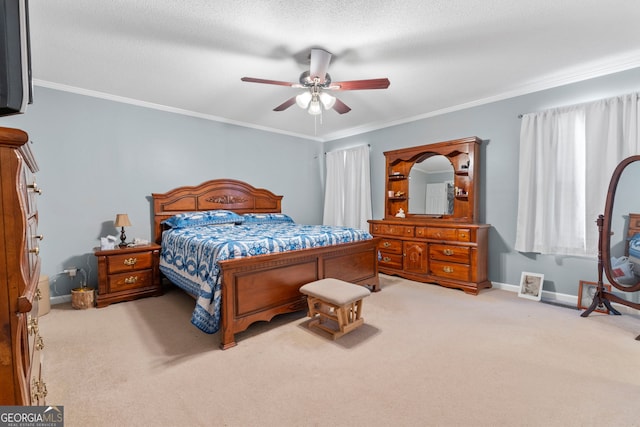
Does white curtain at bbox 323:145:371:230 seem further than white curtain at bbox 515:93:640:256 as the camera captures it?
Yes

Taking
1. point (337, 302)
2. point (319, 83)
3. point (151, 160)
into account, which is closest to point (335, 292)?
point (337, 302)

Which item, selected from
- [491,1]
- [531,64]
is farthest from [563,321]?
[491,1]

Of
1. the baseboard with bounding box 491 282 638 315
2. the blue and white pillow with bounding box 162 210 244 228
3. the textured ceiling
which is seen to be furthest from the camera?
the blue and white pillow with bounding box 162 210 244 228

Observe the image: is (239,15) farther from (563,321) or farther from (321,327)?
(563,321)

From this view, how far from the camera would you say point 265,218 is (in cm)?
494

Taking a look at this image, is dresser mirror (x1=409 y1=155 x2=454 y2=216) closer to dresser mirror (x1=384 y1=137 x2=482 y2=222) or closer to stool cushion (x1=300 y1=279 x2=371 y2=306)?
dresser mirror (x1=384 y1=137 x2=482 y2=222)

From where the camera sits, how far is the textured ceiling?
85.7 inches

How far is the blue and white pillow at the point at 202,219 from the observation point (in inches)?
157

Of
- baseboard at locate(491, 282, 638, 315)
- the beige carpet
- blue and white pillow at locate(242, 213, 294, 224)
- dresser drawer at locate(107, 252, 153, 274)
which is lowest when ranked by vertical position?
the beige carpet

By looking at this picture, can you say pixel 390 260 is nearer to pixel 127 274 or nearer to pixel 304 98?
Answer: pixel 304 98

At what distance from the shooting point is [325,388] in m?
1.83

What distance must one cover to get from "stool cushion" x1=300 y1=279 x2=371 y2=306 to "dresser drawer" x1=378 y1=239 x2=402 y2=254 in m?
1.86

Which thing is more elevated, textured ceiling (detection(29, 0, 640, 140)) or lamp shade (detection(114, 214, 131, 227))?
textured ceiling (detection(29, 0, 640, 140))

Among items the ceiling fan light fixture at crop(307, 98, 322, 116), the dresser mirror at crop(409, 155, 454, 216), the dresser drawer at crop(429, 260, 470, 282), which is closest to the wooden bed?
the dresser drawer at crop(429, 260, 470, 282)
